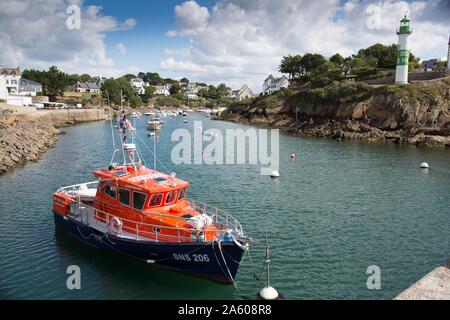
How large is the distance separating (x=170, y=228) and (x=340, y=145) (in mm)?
48781

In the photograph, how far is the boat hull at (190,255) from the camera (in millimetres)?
16516

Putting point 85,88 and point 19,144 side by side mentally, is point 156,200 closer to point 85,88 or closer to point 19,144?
point 19,144

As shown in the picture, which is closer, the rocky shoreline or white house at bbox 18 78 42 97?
the rocky shoreline

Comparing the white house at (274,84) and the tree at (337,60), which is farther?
the white house at (274,84)

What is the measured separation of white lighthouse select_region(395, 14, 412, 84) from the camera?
68.7 metres

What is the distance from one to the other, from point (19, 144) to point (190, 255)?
39.3m

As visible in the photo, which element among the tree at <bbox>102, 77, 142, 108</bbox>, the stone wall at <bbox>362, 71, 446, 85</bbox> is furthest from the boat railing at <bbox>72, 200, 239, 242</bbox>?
the tree at <bbox>102, 77, 142, 108</bbox>

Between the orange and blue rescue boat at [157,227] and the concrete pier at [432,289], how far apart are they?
255 inches

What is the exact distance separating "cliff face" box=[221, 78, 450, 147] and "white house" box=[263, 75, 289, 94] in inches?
2106

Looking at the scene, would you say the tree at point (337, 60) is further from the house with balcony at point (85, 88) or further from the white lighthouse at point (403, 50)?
the house with balcony at point (85, 88)

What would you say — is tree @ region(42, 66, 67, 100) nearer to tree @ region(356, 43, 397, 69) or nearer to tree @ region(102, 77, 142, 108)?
tree @ region(102, 77, 142, 108)

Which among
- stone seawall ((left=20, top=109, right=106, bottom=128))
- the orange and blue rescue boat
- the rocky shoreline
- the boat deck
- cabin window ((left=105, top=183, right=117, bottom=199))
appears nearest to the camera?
the orange and blue rescue boat

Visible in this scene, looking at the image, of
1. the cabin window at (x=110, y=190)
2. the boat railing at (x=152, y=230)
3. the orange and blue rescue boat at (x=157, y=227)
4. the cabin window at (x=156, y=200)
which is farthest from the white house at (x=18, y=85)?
the cabin window at (x=156, y=200)
